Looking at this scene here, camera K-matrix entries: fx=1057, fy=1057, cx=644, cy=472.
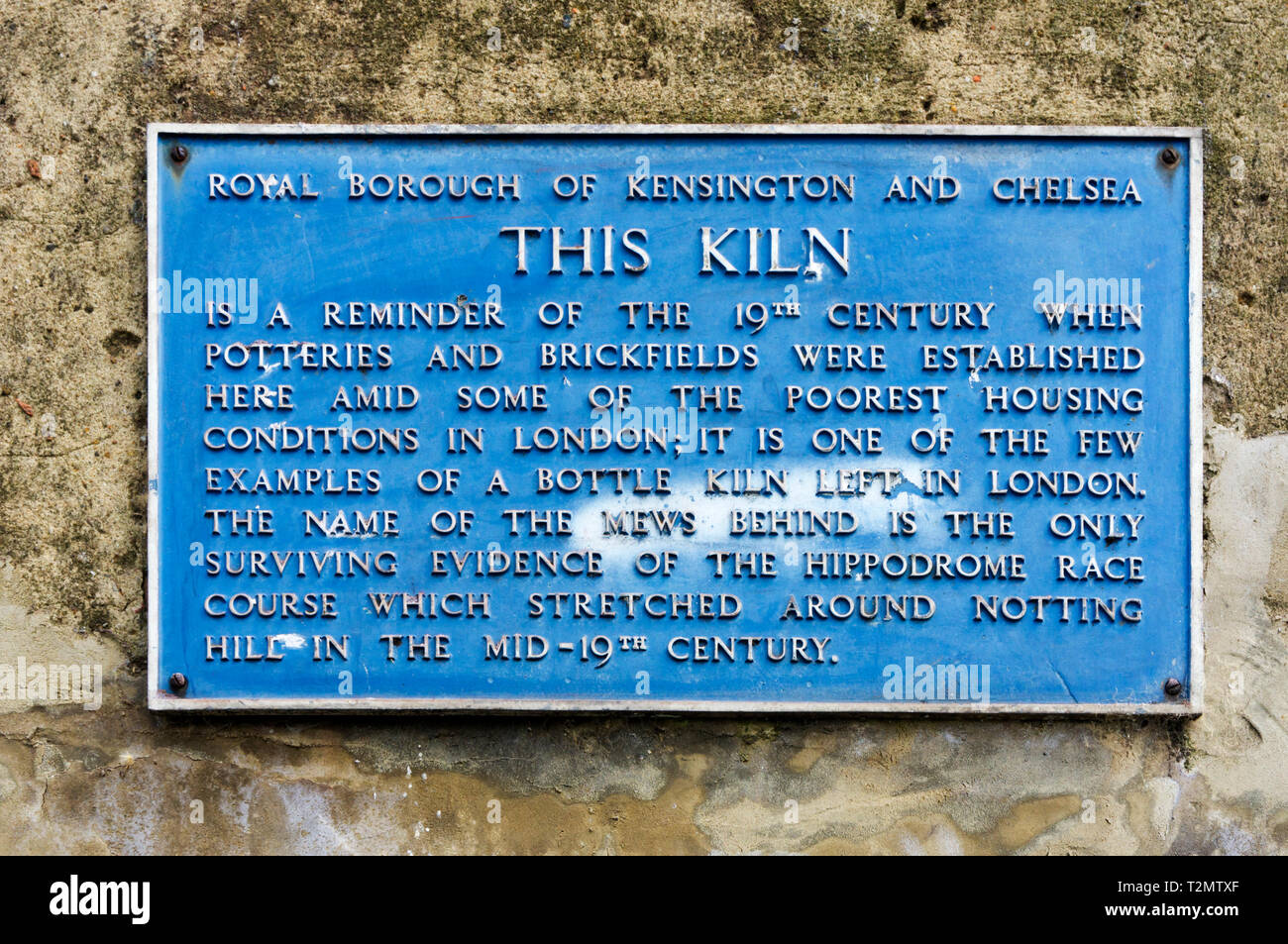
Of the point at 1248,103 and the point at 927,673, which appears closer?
the point at 927,673

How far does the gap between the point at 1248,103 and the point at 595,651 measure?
9.58 ft

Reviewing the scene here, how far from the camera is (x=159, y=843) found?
3545mm

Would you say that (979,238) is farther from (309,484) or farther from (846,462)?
(309,484)

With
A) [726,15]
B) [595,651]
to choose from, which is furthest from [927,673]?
[726,15]

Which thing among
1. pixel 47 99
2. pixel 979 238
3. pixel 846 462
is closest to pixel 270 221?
pixel 47 99

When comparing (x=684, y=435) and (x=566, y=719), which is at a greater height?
(x=684, y=435)

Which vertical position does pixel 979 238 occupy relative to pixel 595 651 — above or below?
above

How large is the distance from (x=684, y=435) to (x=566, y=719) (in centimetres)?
103

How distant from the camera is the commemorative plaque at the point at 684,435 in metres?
3.43

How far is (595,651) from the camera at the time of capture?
3430 millimetres

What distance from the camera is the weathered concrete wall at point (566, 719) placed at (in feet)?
11.6

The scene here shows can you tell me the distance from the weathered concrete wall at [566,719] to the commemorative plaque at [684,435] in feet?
0.61

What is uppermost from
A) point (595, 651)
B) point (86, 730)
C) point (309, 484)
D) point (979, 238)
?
point (979, 238)

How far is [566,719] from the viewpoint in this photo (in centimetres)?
354
